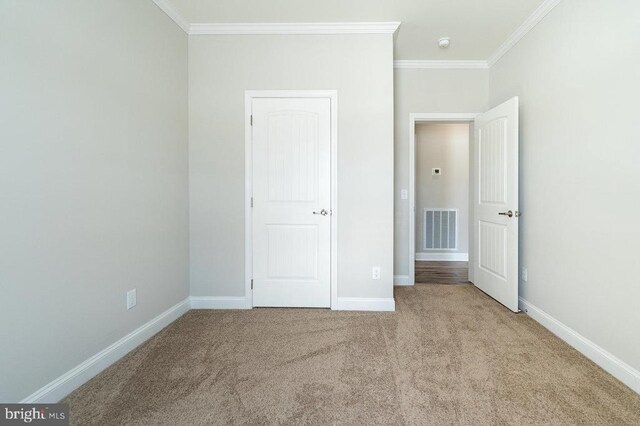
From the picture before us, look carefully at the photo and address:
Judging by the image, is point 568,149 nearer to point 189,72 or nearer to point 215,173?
point 215,173

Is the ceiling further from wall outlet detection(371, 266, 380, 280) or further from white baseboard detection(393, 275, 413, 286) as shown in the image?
white baseboard detection(393, 275, 413, 286)

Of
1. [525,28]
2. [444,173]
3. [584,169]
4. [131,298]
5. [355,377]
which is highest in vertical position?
[525,28]

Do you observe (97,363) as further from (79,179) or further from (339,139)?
(339,139)

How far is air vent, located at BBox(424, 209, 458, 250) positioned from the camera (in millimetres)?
5055

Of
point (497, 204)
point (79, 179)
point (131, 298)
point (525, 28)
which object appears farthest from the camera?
point (497, 204)

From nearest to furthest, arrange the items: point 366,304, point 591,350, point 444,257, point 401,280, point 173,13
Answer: point 591,350, point 173,13, point 366,304, point 401,280, point 444,257

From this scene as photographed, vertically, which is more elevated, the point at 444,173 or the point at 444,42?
the point at 444,42

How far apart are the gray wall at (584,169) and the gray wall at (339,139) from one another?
4.05 ft

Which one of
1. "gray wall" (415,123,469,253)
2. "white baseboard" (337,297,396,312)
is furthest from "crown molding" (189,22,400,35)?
"gray wall" (415,123,469,253)

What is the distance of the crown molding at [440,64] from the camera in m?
3.32

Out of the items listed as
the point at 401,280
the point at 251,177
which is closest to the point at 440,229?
the point at 401,280

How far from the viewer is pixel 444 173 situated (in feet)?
16.7

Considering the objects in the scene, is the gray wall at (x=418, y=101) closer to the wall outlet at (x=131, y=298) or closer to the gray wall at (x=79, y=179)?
the gray wall at (x=79, y=179)

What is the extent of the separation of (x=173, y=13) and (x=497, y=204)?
3468 mm
